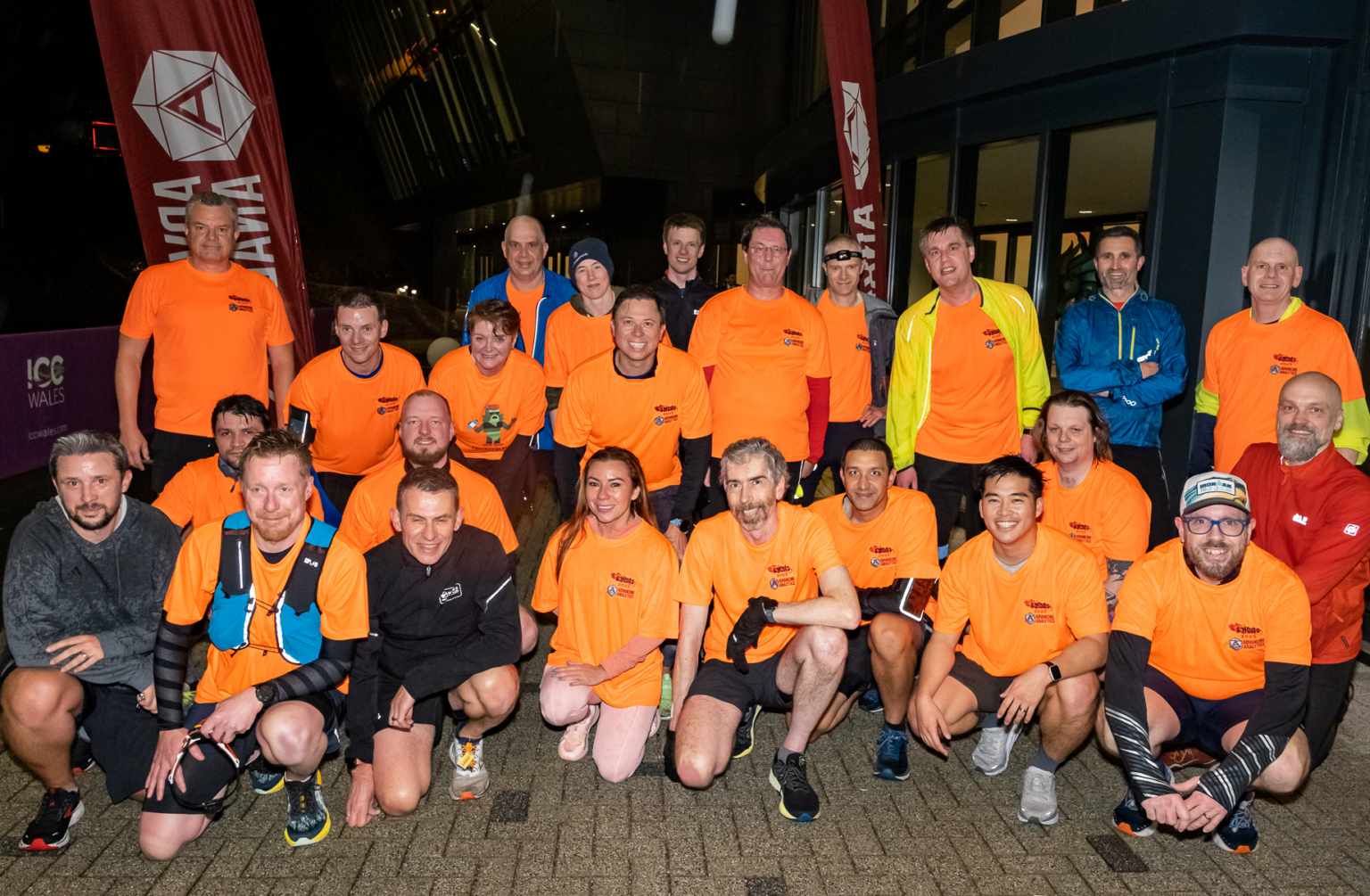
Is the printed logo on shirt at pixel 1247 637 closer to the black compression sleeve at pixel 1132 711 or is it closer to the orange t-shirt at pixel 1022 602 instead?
the black compression sleeve at pixel 1132 711

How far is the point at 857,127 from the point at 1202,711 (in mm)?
6112

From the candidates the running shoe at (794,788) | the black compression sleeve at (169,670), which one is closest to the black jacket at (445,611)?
the black compression sleeve at (169,670)

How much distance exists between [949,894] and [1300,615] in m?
1.70

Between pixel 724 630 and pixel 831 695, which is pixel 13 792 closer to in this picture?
pixel 724 630

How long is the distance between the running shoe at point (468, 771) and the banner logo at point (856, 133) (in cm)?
609

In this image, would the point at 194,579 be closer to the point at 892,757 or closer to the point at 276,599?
the point at 276,599

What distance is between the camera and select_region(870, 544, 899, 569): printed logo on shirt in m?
4.60

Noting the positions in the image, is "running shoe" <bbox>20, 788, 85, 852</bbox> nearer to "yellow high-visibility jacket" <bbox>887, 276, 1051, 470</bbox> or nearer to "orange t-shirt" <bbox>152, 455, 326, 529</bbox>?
"orange t-shirt" <bbox>152, 455, 326, 529</bbox>

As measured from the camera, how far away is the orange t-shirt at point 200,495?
4.71 meters

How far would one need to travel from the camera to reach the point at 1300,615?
3.55 meters

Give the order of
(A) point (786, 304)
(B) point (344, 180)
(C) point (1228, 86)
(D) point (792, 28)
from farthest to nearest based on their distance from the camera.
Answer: (B) point (344, 180)
(D) point (792, 28)
(C) point (1228, 86)
(A) point (786, 304)

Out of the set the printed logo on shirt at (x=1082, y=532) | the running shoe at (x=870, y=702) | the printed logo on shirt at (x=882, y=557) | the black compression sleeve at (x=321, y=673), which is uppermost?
the printed logo on shirt at (x=1082, y=532)

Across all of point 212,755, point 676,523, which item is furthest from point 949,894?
point 212,755

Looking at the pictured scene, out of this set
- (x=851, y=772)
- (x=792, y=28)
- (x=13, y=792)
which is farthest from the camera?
(x=792, y=28)
